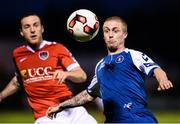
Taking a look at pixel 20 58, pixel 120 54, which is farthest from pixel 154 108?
pixel 120 54

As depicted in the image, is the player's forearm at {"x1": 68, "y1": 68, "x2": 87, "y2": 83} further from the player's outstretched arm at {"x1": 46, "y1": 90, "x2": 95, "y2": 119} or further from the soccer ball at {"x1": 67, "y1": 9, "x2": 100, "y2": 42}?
the soccer ball at {"x1": 67, "y1": 9, "x2": 100, "y2": 42}

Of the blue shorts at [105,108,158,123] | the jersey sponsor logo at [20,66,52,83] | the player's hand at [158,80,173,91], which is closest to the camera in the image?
the player's hand at [158,80,173,91]

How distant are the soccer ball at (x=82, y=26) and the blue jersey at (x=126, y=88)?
1.13 metres

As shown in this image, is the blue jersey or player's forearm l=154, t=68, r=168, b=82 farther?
the blue jersey

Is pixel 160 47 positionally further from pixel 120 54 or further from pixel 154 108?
pixel 120 54

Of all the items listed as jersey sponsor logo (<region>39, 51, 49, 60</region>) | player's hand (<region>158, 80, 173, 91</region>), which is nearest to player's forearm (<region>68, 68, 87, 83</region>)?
jersey sponsor logo (<region>39, 51, 49, 60</region>)

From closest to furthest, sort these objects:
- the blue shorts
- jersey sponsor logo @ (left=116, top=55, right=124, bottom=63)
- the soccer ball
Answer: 1. the blue shorts
2. jersey sponsor logo @ (left=116, top=55, right=124, bottom=63)
3. the soccer ball

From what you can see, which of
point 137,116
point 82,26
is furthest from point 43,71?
point 137,116

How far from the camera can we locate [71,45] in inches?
973

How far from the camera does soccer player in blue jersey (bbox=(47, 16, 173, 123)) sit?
7.06m

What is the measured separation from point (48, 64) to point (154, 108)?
1221cm

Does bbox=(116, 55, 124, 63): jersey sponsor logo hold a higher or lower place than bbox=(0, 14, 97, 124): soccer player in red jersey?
higher

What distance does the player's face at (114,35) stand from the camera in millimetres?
7297

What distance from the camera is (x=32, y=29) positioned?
8.69 m
